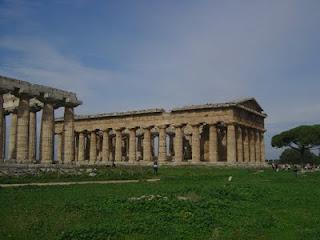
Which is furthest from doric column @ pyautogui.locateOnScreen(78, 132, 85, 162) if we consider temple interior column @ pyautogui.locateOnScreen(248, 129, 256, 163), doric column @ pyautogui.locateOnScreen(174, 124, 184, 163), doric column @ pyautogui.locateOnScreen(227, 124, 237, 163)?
temple interior column @ pyautogui.locateOnScreen(248, 129, 256, 163)

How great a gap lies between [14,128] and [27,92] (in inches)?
371

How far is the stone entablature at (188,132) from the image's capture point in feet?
221

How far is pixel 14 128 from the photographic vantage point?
5488cm

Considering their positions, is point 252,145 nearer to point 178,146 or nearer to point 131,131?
point 178,146

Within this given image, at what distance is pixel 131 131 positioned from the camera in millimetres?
76312

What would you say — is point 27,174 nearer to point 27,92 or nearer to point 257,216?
point 27,92

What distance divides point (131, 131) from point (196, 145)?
1341 centimetres

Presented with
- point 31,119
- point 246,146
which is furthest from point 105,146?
point 246,146

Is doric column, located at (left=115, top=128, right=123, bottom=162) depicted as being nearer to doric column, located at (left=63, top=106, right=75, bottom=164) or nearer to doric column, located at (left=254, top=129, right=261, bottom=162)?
doric column, located at (left=63, top=106, right=75, bottom=164)

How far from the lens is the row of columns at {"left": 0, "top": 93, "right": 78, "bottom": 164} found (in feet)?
156

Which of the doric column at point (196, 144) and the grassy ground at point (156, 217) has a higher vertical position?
the doric column at point (196, 144)

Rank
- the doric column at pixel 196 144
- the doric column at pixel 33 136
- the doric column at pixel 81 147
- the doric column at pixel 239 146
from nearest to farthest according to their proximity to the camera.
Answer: the doric column at pixel 33 136 < the doric column at pixel 196 144 < the doric column at pixel 239 146 < the doric column at pixel 81 147

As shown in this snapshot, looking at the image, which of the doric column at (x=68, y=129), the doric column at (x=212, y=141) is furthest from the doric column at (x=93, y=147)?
the doric column at (x=68, y=129)

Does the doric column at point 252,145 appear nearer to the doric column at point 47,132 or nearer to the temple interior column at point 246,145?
the temple interior column at point 246,145
